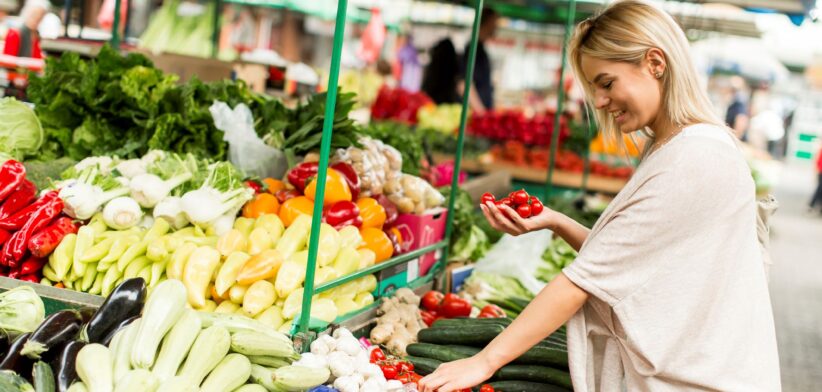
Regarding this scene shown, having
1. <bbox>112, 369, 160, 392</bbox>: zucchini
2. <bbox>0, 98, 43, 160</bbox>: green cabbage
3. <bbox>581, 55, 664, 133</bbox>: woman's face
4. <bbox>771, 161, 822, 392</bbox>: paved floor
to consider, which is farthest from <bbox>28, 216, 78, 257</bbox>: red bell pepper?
<bbox>771, 161, 822, 392</bbox>: paved floor

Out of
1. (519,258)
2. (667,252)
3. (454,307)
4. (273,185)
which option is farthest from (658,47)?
(519,258)

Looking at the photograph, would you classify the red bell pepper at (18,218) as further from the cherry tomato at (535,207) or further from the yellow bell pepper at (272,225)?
the cherry tomato at (535,207)

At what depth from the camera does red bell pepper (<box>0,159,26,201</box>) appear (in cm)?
334

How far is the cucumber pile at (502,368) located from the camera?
10.1ft

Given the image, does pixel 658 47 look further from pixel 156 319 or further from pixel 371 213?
pixel 371 213

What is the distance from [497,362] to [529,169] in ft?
23.0

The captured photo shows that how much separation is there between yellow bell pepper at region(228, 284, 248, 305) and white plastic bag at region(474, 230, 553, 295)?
219 centimetres

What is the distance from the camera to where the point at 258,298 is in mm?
3016

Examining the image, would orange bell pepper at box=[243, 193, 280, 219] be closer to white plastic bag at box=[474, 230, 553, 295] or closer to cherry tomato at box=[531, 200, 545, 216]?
cherry tomato at box=[531, 200, 545, 216]

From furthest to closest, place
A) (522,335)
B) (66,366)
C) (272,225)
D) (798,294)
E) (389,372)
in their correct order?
1. (798,294)
2. (272,225)
3. (389,372)
4. (522,335)
5. (66,366)

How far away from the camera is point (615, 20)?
248cm

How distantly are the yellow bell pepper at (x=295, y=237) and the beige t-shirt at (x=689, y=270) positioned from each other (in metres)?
1.30

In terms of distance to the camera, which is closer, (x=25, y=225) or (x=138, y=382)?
(x=138, y=382)

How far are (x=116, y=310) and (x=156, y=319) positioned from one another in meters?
0.23
